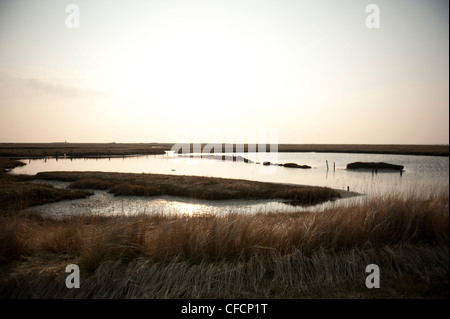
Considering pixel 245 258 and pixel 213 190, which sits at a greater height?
pixel 245 258

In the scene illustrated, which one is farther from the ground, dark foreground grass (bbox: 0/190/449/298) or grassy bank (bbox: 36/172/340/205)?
dark foreground grass (bbox: 0/190/449/298)

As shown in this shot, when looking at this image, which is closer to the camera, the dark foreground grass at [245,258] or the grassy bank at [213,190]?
the dark foreground grass at [245,258]

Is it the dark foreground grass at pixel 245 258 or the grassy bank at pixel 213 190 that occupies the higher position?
the dark foreground grass at pixel 245 258

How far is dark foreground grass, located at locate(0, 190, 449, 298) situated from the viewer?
13.7 ft

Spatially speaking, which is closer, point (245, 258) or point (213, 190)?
point (245, 258)

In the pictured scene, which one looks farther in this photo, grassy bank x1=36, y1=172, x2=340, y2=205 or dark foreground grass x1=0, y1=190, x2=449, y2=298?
grassy bank x1=36, y1=172, x2=340, y2=205

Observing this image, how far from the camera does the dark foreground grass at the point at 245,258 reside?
418cm

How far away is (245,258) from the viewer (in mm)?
5230

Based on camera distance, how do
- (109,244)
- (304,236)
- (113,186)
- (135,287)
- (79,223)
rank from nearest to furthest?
(135,287), (109,244), (304,236), (79,223), (113,186)

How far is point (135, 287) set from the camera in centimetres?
435
